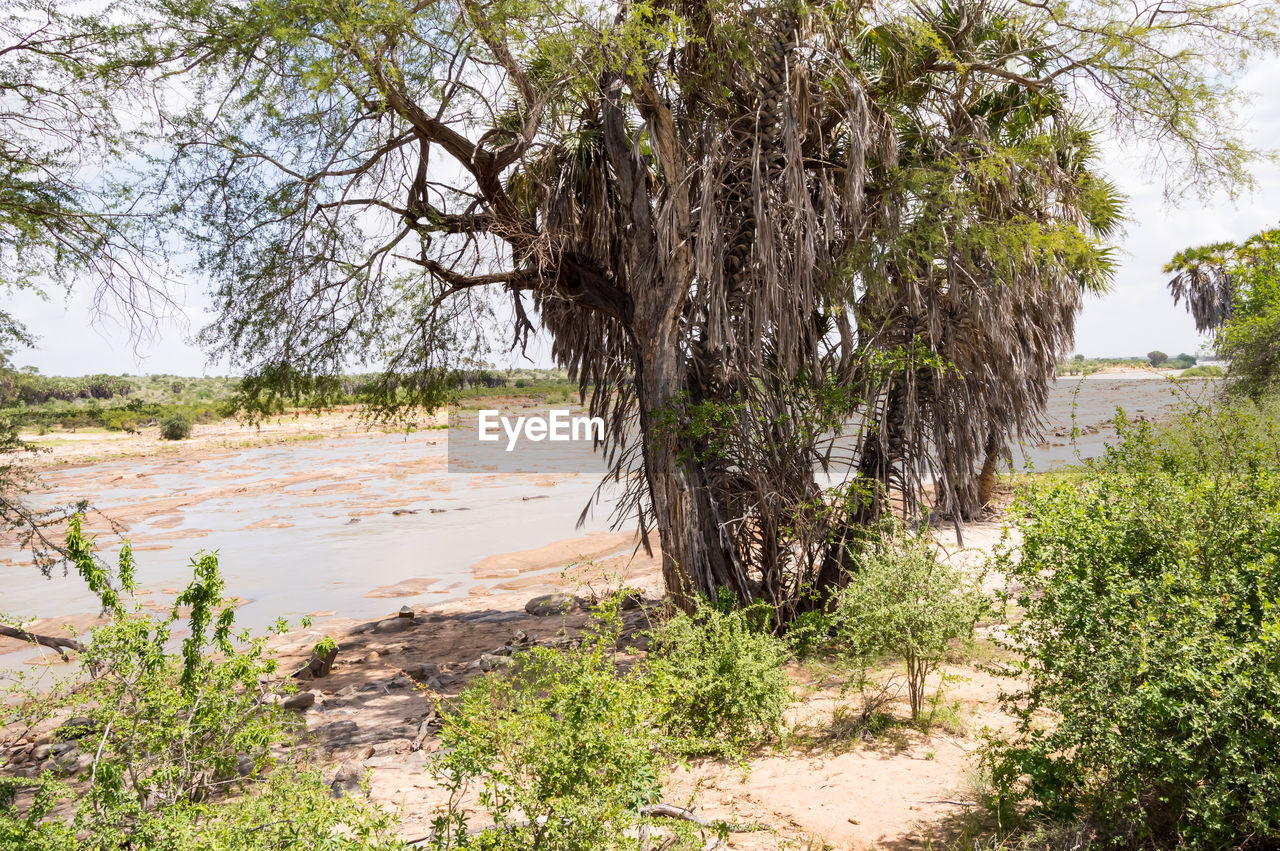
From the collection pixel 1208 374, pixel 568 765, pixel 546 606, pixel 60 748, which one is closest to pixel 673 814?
pixel 568 765

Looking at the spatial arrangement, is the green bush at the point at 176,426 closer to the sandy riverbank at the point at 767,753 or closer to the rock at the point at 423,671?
the sandy riverbank at the point at 767,753

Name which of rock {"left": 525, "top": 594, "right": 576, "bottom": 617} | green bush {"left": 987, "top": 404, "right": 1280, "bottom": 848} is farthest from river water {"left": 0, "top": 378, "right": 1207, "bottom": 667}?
green bush {"left": 987, "top": 404, "right": 1280, "bottom": 848}

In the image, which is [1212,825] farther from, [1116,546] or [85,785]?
A: [85,785]

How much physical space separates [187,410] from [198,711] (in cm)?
4374

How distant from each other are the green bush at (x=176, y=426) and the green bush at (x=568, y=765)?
42.4 meters

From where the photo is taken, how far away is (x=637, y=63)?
21.4 feet

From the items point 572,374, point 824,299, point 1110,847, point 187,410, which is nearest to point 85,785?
point 572,374

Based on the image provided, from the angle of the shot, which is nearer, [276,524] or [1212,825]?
[1212,825]

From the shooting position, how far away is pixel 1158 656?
11.0 ft

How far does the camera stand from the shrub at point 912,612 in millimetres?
5723

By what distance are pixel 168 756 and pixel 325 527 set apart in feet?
53.6

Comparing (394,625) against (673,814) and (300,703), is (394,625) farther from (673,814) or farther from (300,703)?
(673,814)

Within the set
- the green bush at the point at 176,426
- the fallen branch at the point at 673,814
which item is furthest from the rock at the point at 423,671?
the green bush at the point at 176,426

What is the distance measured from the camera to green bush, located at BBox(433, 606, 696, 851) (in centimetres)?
345
